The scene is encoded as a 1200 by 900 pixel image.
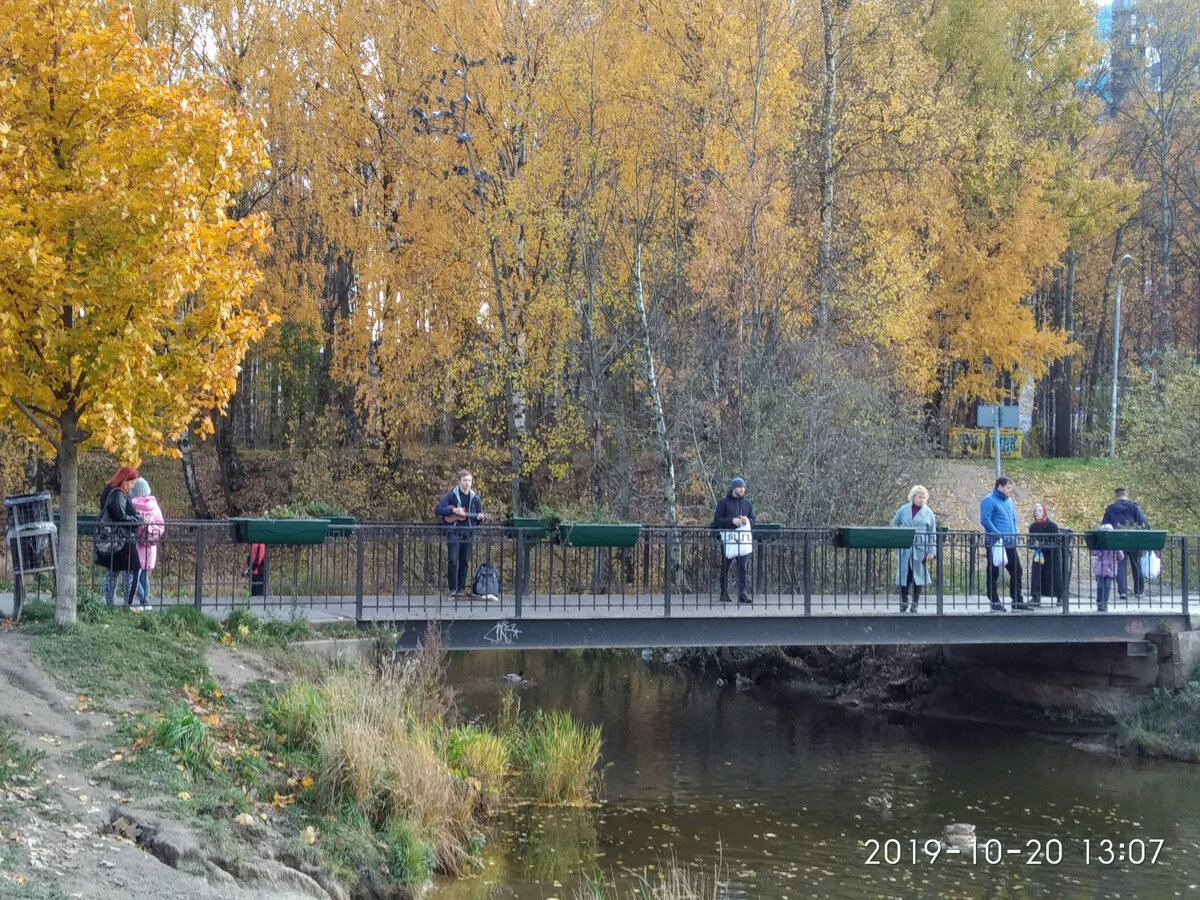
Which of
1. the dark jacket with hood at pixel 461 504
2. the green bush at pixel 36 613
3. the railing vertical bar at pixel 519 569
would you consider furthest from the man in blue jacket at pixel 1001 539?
the green bush at pixel 36 613

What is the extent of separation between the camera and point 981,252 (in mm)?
35594

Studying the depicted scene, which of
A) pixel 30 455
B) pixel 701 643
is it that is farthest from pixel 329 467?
pixel 701 643

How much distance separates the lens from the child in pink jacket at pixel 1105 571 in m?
18.2

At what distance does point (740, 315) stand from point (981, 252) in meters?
15.4

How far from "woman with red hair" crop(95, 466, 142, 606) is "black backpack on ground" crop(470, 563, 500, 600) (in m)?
4.14

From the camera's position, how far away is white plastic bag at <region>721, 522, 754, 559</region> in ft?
54.5

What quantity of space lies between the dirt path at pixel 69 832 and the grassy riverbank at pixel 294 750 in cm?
17

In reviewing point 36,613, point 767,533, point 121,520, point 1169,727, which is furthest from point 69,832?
point 1169,727

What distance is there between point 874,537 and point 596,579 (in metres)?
3.67

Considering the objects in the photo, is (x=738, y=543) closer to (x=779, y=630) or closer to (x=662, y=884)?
(x=779, y=630)

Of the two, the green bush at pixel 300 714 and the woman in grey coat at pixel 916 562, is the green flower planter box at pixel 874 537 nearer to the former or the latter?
the woman in grey coat at pixel 916 562

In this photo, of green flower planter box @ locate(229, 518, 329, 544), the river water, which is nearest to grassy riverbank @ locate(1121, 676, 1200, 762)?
the river water

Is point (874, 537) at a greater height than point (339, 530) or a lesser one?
lesser

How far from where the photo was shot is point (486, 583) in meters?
16.1
